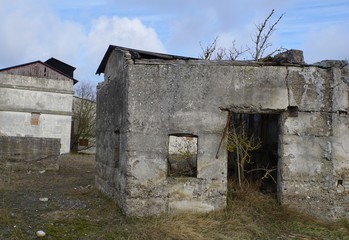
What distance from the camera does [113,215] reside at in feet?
23.3

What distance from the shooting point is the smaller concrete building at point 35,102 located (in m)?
23.2

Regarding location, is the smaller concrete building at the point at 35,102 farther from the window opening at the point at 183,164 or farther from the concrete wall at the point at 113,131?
the window opening at the point at 183,164

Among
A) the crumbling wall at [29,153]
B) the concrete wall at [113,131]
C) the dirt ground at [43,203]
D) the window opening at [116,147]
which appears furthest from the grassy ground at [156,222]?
the crumbling wall at [29,153]

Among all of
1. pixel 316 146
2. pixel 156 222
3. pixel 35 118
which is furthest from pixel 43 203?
pixel 35 118

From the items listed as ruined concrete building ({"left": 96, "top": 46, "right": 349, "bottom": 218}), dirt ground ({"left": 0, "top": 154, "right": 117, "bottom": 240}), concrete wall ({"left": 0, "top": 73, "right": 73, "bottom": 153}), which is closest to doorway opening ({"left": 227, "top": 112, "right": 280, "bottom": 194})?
ruined concrete building ({"left": 96, "top": 46, "right": 349, "bottom": 218})

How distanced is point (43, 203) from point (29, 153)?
6.92 m

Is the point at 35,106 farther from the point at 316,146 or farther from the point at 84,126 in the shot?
the point at 316,146

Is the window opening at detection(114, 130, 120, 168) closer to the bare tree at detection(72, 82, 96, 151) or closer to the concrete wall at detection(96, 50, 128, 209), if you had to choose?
the concrete wall at detection(96, 50, 128, 209)

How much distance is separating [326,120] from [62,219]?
546 centimetres

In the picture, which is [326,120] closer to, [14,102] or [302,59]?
[302,59]

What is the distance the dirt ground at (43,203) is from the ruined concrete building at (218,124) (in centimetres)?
117

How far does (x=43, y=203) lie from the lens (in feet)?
26.7

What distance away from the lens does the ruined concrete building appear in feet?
23.0

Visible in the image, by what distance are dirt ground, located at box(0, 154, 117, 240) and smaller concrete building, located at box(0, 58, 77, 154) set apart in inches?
443
